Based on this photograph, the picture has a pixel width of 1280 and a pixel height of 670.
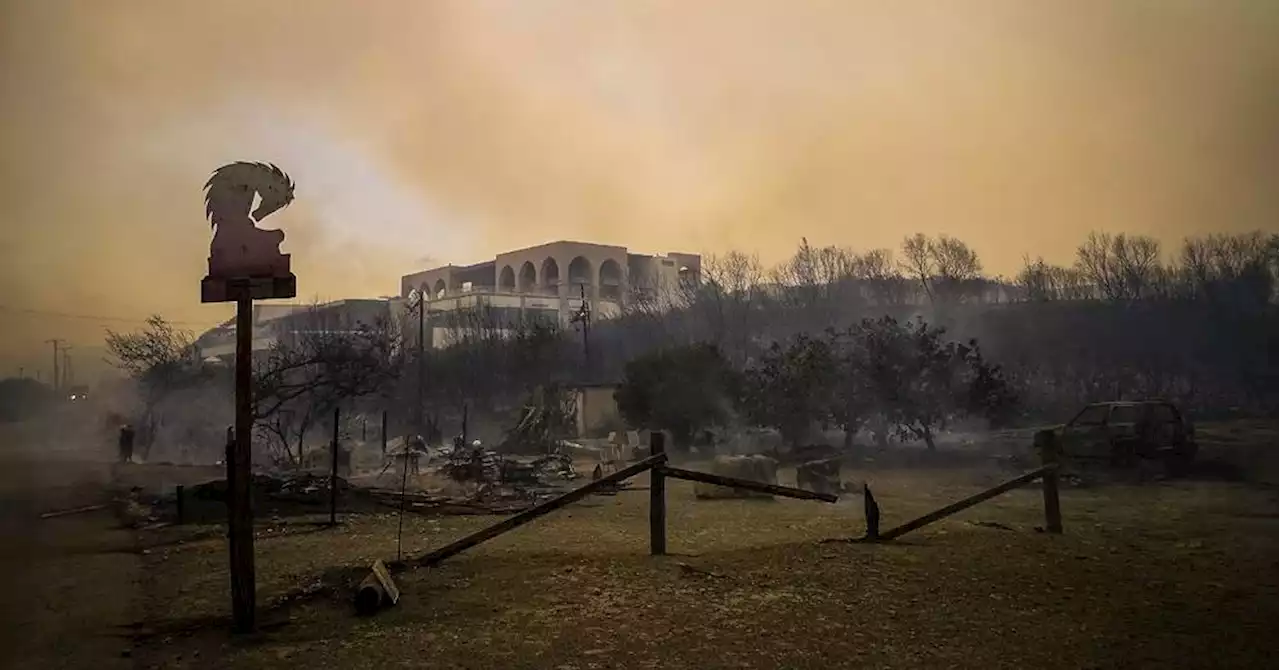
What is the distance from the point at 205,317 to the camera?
4.95 metres

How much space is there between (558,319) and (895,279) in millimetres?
2589

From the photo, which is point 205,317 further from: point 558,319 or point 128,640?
point 558,319

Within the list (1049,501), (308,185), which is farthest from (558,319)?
(1049,501)

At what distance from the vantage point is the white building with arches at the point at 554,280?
6191 millimetres

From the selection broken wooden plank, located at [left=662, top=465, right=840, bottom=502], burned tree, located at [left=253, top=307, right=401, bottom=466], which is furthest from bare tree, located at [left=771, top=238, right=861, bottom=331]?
burned tree, located at [left=253, top=307, right=401, bottom=466]

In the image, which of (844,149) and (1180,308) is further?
(844,149)

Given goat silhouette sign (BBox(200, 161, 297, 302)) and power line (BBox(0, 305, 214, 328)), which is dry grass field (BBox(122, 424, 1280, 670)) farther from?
goat silhouette sign (BBox(200, 161, 297, 302))

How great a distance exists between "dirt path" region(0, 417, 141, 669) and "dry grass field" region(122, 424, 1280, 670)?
0.17m

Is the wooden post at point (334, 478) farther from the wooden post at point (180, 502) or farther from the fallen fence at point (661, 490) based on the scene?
the fallen fence at point (661, 490)

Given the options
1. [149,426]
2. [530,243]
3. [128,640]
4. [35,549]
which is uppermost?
[530,243]

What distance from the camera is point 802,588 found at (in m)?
4.02

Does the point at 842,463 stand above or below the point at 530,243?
below

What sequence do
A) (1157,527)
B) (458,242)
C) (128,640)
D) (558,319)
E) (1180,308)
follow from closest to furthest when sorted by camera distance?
(128,640), (1157,527), (1180,308), (458,242), (558,319)

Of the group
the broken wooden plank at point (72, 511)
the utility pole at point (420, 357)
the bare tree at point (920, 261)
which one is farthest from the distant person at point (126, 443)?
the bare tree at point (920, 261)
